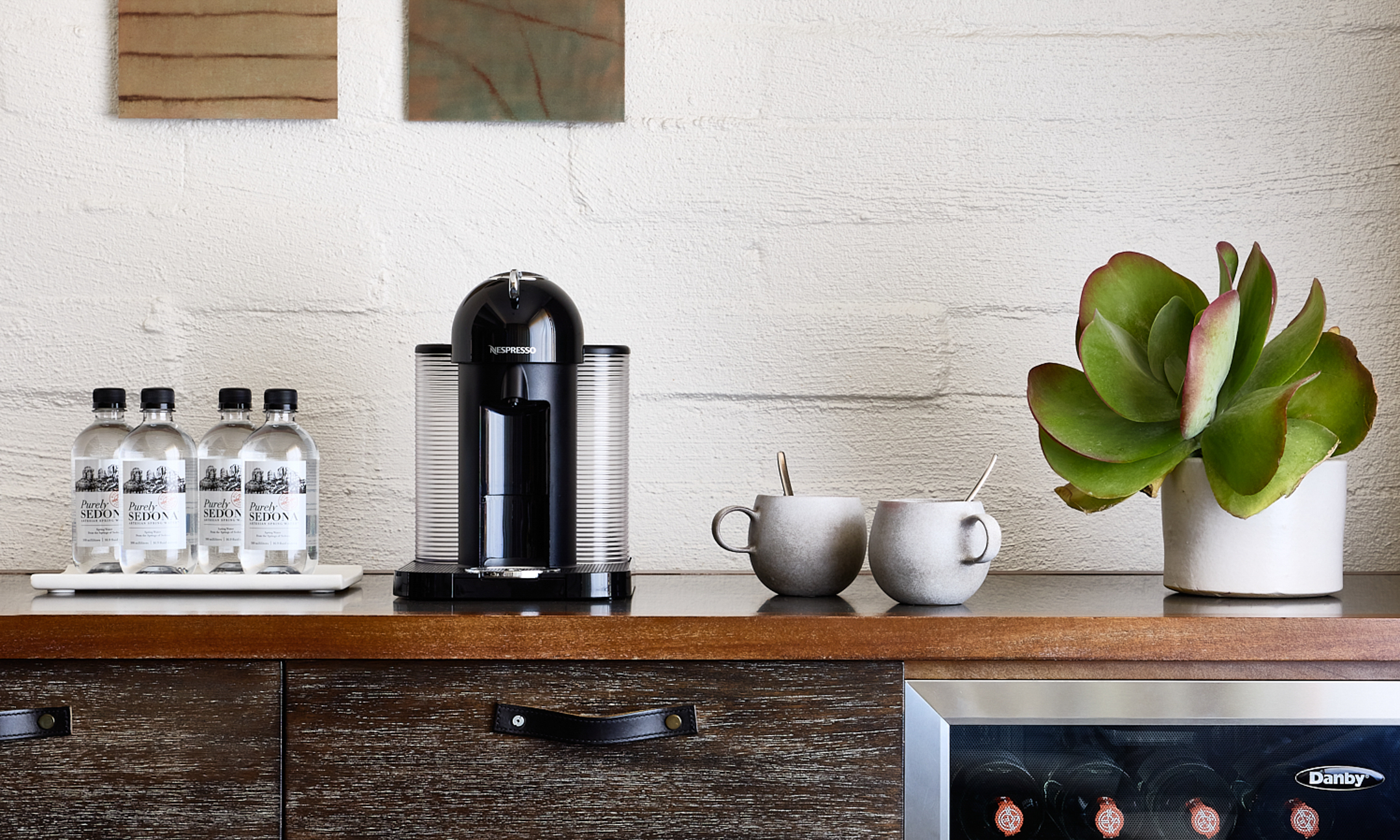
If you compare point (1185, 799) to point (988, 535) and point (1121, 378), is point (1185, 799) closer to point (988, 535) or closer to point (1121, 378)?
point (988, 535)

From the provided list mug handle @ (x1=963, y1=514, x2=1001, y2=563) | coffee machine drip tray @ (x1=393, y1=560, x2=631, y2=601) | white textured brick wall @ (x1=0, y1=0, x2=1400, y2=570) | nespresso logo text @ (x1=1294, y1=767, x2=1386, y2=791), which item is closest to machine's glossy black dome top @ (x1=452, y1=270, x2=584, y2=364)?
coffee machine drip tray @ (x1=393, y1=560, x2=631, y2=601)

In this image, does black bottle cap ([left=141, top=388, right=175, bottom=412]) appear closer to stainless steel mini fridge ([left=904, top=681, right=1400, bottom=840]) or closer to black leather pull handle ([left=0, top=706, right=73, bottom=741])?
black leather pull handle ([left=0, top=706, right=73, bottom=741])

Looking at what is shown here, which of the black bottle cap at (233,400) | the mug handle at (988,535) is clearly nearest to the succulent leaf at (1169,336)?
the mug handle at (988,535)

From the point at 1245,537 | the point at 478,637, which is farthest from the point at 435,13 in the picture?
the point at 1245,537

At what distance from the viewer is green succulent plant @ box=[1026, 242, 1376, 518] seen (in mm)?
974

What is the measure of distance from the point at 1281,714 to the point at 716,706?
49cm

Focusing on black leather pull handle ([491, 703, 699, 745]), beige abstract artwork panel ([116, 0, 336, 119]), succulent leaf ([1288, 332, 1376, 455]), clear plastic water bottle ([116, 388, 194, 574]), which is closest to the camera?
black leather pull handle ([491, 703, 699, 745])

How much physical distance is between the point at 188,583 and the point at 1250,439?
3.37 feet

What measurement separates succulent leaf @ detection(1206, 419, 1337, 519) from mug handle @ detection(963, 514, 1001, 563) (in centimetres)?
22

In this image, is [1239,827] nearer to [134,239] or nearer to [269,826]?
[269,826]

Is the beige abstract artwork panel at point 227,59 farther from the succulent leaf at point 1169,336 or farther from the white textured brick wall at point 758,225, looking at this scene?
the succulent leaf at point 1169,336

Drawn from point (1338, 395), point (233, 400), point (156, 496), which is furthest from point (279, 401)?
point (1338, 395)

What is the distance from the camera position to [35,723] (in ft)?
2.96

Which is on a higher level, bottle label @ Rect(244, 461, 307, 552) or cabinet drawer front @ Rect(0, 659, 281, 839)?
bottle label @ Rect(244, 461, 307, 552)
